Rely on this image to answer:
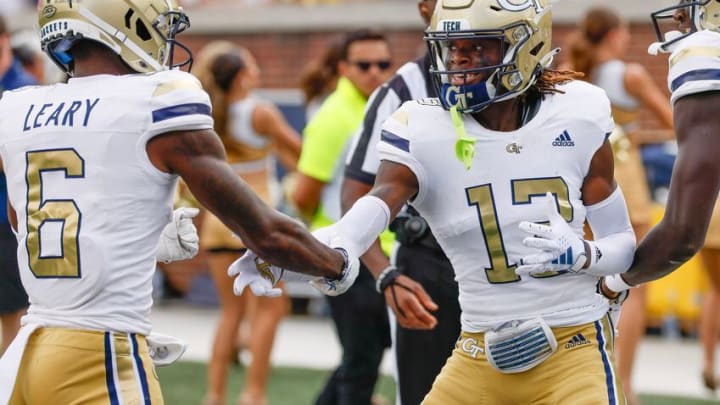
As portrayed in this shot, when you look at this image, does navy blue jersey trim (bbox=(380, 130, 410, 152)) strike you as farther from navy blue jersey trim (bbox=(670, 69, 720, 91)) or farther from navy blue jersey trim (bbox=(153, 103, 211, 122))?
navy blue jersey trim (bbox=(670, 69, 720, 91))

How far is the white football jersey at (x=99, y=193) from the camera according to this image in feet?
11.9

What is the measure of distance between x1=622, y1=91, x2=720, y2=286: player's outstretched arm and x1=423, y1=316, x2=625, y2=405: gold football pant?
341 millimetres

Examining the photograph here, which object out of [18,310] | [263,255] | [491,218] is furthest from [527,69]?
[18,310]

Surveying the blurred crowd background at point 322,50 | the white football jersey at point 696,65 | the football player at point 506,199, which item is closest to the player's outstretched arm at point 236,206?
the football player at point 506,199

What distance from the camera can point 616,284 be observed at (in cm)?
407

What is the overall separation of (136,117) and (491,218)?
1044 mm

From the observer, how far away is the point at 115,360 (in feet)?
11.9

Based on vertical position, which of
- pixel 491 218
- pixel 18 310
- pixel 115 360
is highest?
pixel 491 218

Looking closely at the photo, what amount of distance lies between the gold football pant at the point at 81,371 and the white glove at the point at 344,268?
0.57 m

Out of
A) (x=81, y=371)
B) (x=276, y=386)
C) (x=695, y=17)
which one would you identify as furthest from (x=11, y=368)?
(x=276, y=386)

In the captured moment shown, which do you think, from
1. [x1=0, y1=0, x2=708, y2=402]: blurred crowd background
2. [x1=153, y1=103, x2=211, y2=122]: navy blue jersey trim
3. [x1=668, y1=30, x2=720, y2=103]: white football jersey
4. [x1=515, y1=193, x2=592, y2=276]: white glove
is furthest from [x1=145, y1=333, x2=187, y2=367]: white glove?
[x1=0, y1=0, x2=708, y2=402]: blurred crowd background

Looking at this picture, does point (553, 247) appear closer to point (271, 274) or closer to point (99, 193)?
point (271, 274)

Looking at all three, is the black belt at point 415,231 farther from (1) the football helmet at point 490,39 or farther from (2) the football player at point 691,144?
(2) the football player at point 691,144

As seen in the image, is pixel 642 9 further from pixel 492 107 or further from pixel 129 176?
pixel 129 176
